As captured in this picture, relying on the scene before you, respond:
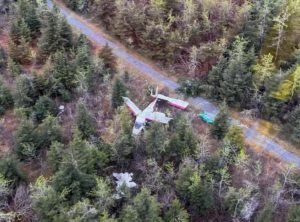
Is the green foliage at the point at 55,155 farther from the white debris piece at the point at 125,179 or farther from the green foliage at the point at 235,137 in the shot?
the green foliage at the point at 235,137

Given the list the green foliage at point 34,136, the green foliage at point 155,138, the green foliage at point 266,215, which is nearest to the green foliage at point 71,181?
the green foliage at point 34,136

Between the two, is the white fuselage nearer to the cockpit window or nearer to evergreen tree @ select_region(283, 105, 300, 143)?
the cockpit window

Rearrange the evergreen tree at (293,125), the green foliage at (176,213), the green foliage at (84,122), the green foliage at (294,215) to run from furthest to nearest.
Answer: the evergreen tree at (293,125)
the green foliage at (84,122)
the green foliage at (176,213)
the green foliage at (294,215)

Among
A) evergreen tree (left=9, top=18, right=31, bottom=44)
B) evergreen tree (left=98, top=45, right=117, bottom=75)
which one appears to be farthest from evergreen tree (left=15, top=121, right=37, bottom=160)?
evergreen tree (left=9, top=18, right=31, bottom=44)

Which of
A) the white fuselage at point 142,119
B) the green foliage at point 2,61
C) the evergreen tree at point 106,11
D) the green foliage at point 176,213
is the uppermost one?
the evergreen tree at point 106,11

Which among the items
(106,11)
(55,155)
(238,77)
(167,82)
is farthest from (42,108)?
(238,77)

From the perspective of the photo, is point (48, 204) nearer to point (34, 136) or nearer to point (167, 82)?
point (34, 136)

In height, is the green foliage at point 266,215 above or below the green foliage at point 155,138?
below
